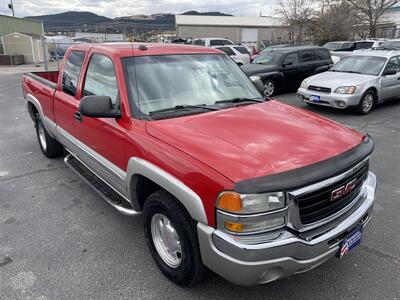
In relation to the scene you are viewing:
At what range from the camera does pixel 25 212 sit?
3943mm

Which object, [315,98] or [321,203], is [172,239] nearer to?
[321,203]

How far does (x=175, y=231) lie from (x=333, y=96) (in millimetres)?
7015

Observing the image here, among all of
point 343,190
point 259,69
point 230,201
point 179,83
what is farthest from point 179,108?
point 259,69

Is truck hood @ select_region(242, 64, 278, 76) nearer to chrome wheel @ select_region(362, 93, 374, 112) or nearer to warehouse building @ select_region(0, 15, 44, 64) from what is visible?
chrome wheel @ select_region(362, 93, 374, 112)

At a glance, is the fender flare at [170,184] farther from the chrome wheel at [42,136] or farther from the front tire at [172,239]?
the chrome wheel at [42,136]

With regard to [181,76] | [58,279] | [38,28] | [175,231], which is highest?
[38,28]

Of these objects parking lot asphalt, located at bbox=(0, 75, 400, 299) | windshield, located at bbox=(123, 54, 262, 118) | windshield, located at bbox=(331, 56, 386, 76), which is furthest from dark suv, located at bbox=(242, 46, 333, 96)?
windshield, located at bbox=(123, 54, 262, 118)

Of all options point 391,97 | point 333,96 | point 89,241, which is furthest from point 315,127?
point 391,97

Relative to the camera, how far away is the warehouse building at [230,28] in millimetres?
51250

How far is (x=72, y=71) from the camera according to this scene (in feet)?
13.8

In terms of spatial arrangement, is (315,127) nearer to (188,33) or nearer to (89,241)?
(89,241)

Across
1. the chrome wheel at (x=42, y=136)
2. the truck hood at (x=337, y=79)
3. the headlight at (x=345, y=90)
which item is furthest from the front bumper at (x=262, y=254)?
the truck hood at (x=337, y=79)

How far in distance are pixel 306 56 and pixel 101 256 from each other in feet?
36.7

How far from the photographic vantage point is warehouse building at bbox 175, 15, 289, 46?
5125cm
